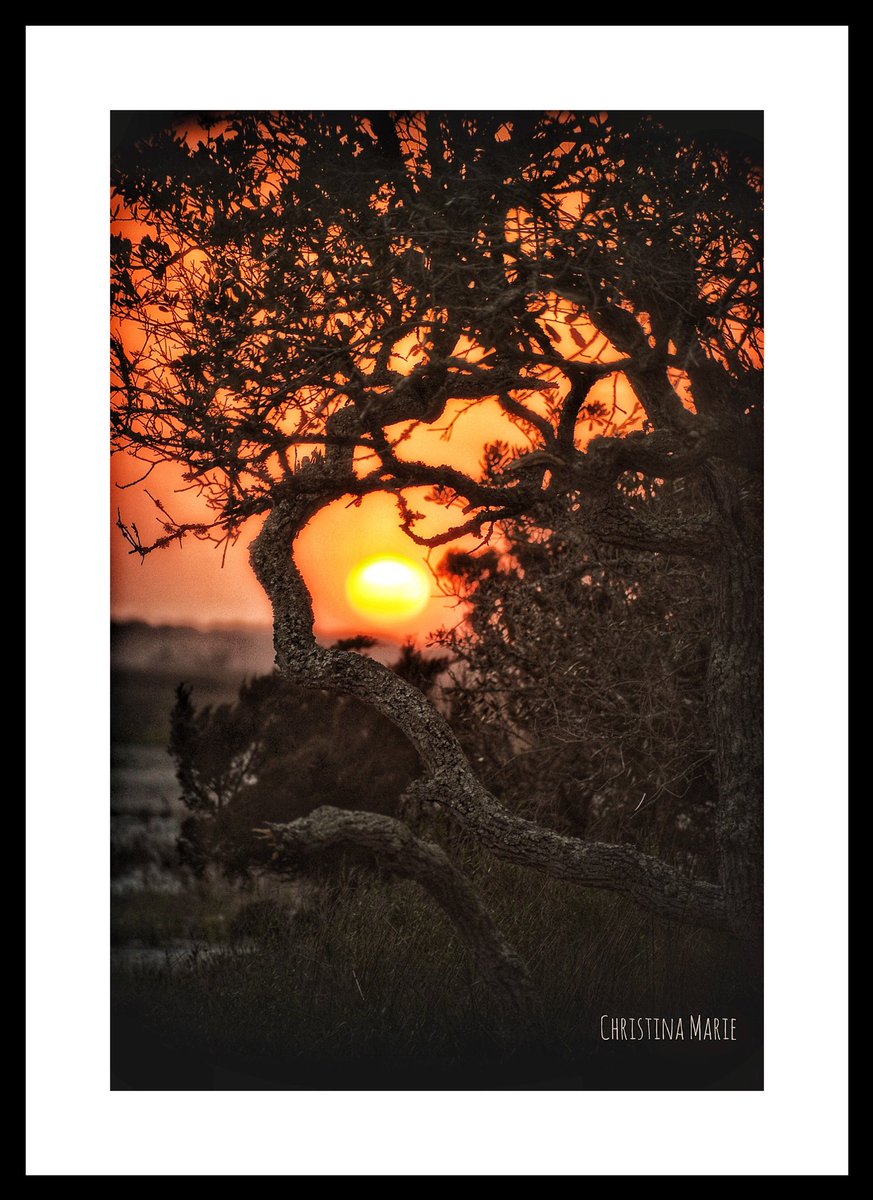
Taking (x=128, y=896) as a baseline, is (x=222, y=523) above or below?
above

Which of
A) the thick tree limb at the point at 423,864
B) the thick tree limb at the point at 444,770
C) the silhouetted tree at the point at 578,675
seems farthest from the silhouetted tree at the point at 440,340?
the silhouetted tree at the point at 578,675

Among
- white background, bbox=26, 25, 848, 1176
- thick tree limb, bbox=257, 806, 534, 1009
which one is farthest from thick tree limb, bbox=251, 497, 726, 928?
white background, bbox=26, 25, 848, 1176

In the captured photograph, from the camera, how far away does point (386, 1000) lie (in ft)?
11.9

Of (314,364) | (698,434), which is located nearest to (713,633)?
(698,434)

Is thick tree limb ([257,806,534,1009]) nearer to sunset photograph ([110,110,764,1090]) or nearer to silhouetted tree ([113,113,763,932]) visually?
sunset photograph ([110,110,764,1090])

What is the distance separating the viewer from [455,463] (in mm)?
3750

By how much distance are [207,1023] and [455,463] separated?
2048 mm

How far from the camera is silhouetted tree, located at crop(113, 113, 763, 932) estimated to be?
11.5ft

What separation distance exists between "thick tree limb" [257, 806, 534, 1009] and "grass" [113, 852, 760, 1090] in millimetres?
76

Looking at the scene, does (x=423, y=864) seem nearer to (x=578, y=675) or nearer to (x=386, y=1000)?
(x=386, y=1000)
